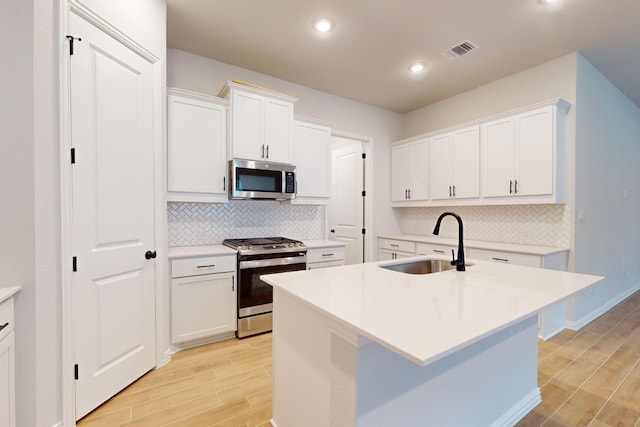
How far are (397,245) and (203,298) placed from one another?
2719 millimetres

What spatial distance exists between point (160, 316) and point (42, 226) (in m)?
1.14

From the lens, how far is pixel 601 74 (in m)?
3.53

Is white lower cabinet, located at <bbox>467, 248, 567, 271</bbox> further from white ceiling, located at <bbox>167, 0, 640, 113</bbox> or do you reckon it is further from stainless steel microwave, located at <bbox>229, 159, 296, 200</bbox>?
stainless steel microwave, located at <bbox>229, 159, 296, 200</bbox>

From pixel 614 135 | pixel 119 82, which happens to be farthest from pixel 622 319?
pixel 119 82

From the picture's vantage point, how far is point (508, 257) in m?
3.05

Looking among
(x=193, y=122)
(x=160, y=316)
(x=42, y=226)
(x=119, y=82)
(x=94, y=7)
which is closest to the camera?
(x=42, y=226)

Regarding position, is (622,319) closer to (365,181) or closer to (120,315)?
(365,181)

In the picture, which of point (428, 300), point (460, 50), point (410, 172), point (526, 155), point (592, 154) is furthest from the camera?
point (410, 172)

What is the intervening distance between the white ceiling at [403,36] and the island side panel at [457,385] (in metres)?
2.50

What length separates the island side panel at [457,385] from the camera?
1.10m

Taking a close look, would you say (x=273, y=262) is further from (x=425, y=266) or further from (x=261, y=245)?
(x=425, y=266)

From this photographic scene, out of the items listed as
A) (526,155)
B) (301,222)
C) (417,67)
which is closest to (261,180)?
(301,222)

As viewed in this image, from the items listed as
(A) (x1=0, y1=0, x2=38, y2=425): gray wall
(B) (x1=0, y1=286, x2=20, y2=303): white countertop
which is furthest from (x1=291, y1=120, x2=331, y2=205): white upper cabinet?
(B) (x1=0, y1=286, x2=20, y2=303): white countertop

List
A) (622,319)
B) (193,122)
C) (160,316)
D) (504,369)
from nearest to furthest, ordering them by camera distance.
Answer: (504,369)
(160,316)
(193,122)
(622,319)
